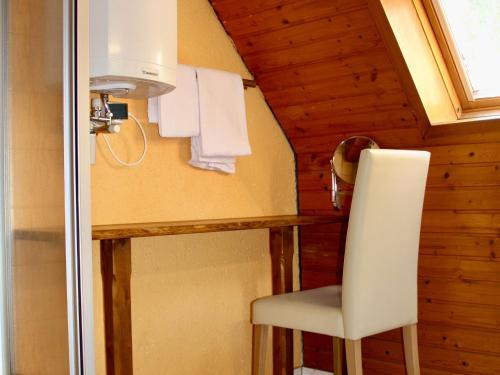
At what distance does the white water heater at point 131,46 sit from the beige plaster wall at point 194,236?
46 cm

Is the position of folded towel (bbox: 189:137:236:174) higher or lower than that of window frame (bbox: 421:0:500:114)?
lower

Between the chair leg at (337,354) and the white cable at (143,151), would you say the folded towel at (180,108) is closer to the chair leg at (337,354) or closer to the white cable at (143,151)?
the white cable at (143,151)

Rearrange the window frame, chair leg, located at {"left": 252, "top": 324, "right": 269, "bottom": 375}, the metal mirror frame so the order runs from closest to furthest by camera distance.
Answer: chair leg, located at {"left": 252, "top": 324, "right": 269, "bottom": 375}, the window frame, the metal mirror frame

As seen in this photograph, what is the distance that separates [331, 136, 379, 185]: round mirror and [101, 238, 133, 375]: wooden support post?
3.90 feet

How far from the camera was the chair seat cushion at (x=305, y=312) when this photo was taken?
191cm

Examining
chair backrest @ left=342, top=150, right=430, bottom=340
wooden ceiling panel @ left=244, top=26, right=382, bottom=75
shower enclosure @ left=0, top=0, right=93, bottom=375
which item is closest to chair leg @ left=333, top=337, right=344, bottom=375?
chair backrest @ left=342, top=150, right=430, bottom=340

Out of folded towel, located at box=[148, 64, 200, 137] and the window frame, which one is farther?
the window frame

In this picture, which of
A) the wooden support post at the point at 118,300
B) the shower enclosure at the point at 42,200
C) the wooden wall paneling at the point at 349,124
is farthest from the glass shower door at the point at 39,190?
the wooden wall paneling at the point at 349,124

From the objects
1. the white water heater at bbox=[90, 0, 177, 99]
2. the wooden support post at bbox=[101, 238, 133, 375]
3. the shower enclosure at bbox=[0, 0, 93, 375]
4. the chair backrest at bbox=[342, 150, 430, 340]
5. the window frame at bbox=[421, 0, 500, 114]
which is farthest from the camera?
the window frame at bbox=[421, 0, 500, 114]

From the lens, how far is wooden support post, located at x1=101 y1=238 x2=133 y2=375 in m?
1.71

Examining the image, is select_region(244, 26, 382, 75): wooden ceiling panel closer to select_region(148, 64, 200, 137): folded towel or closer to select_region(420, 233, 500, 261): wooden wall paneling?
select_region(148, 64, 200, 137): folded towel

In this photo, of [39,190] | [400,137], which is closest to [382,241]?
[400,137]

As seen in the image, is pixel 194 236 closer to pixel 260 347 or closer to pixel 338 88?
pixel 260 347

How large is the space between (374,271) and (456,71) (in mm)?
1054
